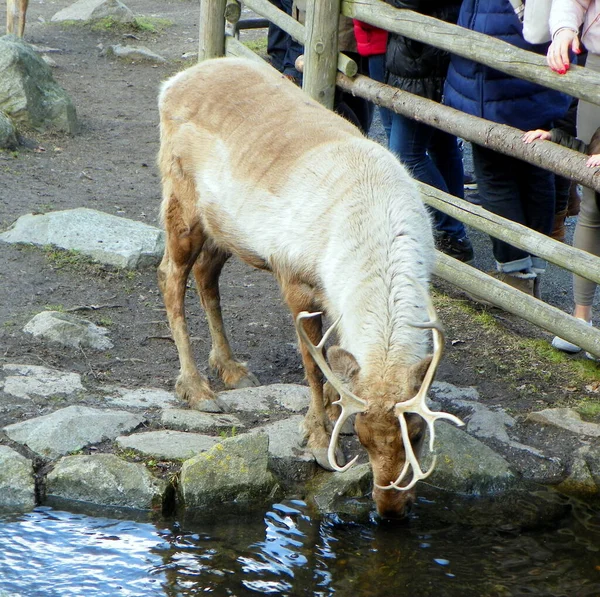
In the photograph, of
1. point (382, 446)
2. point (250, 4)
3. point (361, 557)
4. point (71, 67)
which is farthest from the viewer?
point (71, 67)

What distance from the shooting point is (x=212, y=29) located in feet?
24.3

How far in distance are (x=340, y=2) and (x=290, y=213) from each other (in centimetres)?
227

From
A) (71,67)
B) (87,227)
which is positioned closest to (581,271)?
(87,227)

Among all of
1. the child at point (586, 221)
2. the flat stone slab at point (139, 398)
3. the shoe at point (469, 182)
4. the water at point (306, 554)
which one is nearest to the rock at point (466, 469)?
the water at point (306, 554)

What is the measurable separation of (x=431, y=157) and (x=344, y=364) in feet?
10.7

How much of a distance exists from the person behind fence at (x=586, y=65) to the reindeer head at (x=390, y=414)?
1720mm

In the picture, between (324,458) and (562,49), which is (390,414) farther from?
(562,49)

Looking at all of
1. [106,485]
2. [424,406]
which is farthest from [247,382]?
[424,406]

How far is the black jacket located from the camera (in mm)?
5840

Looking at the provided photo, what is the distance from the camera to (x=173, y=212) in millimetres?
4969

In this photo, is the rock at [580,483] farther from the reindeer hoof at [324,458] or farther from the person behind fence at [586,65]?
the person behind fence at [586,65]

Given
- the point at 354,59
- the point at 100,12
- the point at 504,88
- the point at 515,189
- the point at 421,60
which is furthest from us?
the point at 100,12

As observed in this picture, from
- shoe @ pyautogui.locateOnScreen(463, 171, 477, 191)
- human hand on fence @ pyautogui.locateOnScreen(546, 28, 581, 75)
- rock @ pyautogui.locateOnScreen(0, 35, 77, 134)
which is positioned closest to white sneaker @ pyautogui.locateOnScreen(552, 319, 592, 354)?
human hand on fence @ pyautogui.locateOnScreen(546, 28, 581, 75)

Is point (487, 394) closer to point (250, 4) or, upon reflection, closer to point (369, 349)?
point (369, 349)
